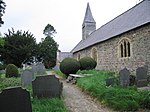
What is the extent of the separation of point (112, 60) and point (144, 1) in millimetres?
5759

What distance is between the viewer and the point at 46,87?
8273 millimetres

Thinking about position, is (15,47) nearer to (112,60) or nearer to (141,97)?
(112,60)

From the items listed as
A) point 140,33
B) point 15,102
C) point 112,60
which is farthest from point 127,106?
point 112,60

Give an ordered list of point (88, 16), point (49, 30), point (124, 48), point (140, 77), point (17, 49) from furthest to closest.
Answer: point (49, 30)
point (88, 16)
point (17, 49)
point (124, 48)
point (140, 77)

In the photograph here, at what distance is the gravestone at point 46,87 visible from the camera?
8.13 meters

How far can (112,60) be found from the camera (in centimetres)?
1862

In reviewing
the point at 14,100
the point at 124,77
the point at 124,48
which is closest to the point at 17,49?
the point at 124,48

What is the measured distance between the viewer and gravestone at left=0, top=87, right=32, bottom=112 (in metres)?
4.61

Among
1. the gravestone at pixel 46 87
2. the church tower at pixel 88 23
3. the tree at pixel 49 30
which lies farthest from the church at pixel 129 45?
the tree at pixel 49 30

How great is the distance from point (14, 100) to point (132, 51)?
12246 millimetres

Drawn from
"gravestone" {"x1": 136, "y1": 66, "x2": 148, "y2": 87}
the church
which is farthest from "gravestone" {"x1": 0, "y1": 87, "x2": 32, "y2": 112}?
the church

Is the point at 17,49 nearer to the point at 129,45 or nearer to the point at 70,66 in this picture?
the point at 70,66

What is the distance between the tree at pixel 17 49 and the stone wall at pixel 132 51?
17.9 meters

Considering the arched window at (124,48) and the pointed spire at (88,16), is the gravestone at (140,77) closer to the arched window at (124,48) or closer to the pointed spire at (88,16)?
the arched window at (124,48)
